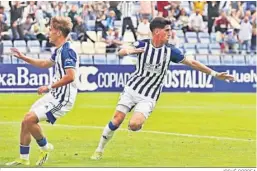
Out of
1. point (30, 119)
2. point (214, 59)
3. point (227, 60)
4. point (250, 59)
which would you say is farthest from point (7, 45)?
point (30, 119)

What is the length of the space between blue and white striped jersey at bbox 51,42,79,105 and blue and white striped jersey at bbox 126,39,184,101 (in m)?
→ 1.10

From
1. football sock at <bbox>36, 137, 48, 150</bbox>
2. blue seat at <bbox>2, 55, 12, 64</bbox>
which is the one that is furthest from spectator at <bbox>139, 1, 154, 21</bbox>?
football sock at <bbox>36, 137, 48, 150</bbox>

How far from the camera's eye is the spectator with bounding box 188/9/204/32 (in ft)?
99.2

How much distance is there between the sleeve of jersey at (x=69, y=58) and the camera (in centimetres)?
1088

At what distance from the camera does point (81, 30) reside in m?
27.6

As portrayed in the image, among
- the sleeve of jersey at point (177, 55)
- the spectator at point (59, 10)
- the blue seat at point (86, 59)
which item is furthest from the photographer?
the spectator at point (59, 10)

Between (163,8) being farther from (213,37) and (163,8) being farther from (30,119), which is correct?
(30,119)

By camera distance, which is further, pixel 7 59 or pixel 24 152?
pixel 7 59

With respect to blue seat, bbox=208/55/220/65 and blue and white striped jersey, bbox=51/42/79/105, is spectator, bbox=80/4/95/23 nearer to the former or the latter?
blue seat, bbox=208/55/220/65

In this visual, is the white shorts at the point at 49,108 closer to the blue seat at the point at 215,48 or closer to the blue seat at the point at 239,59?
the blue seat at the point at 239,59

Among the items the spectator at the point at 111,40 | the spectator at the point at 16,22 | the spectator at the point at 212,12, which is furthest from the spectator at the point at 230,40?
the spectator at the point at 16,22

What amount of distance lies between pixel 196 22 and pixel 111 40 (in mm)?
3867

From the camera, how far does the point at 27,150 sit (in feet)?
36.3

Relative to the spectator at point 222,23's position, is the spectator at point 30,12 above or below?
above
